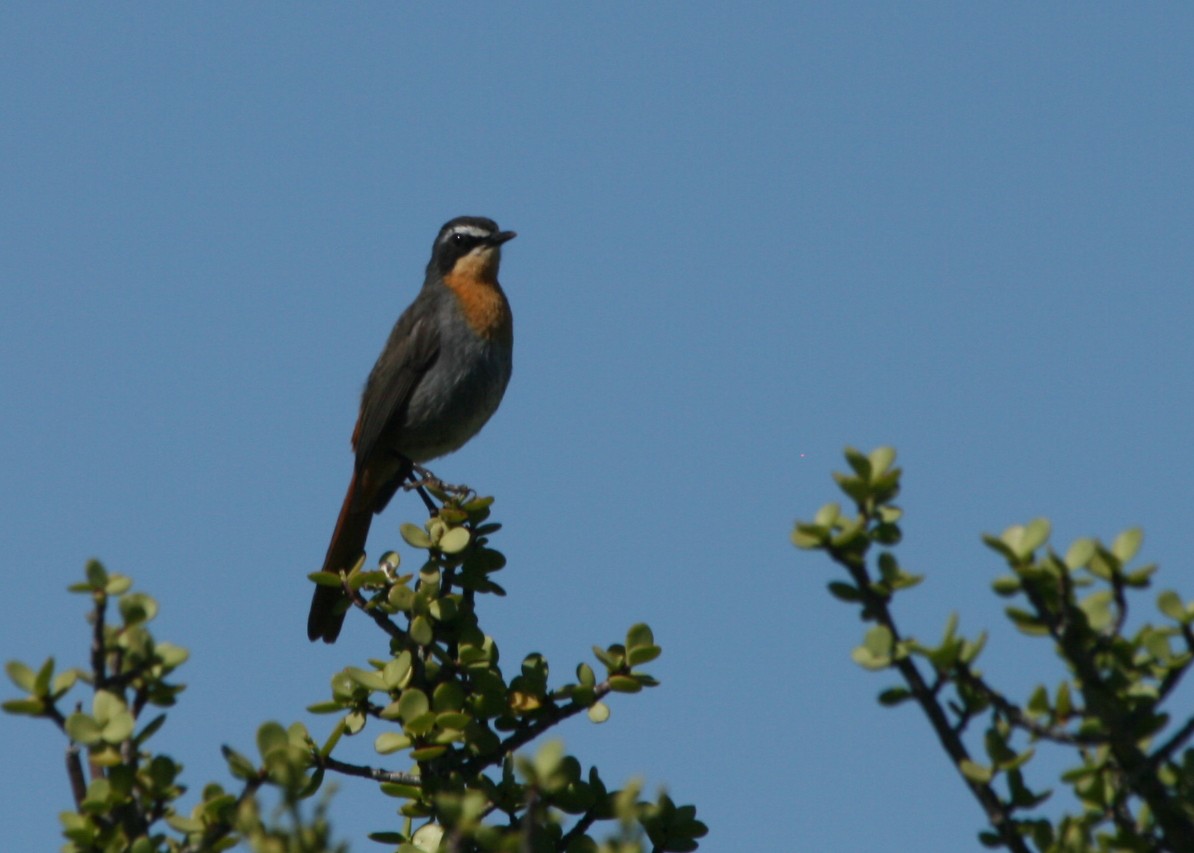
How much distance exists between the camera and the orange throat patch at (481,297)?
26.4ft

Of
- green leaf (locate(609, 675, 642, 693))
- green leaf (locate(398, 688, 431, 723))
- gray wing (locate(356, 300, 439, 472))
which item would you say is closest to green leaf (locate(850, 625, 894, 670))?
green leaf (locate(609, 675, 642, 693))

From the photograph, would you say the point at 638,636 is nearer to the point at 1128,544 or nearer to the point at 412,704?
the point at 412,704

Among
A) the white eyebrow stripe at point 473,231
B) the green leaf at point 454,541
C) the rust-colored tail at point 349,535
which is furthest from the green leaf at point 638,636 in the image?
the white eyebrow stripe at point 473,231

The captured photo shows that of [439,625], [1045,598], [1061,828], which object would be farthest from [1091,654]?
[439,625]

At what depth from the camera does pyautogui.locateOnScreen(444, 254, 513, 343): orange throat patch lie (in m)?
8.05

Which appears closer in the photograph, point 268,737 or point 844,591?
point 844,591

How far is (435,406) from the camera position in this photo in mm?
Result: 7766

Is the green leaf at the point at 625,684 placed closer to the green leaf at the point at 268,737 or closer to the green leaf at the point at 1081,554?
the green leaf at the point at 268,737

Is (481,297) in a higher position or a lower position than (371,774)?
higher

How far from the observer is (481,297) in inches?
323

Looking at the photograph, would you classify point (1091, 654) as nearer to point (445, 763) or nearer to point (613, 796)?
point (613, 796)

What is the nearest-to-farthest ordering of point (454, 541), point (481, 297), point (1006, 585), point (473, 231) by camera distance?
point (1006, 585), point (454, 541), point (481, 297), point (473, 231)

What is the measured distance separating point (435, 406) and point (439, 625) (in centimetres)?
389

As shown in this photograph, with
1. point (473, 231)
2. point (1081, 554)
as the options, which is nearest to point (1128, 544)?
point (1081, 554)
